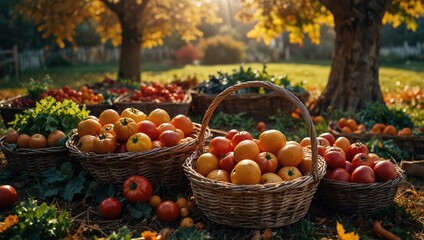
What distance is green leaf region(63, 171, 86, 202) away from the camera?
160 inches

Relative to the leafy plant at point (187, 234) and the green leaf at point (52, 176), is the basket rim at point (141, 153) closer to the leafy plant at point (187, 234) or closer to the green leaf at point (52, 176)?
the green leaf at point (52, 176)

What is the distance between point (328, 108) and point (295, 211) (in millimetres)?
5851

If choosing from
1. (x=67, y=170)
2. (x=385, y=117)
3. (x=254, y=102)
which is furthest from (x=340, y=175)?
(x=254, y=102)

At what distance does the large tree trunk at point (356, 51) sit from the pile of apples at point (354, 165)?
182 inches

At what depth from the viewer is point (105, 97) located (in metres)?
8.45

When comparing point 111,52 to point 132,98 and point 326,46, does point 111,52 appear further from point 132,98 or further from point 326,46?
point 132,98

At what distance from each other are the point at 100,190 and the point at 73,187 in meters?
0.28

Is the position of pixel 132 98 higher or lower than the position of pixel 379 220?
higher

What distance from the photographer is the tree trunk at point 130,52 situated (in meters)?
14.6

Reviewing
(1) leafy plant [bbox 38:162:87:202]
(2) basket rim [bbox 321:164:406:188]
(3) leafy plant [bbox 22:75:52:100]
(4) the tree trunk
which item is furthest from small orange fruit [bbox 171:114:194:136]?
(4) the tree trunk

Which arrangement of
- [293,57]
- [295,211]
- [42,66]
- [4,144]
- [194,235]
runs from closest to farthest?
[194,235] → [295,211] → [4,144] → [42,66] → [293,57]

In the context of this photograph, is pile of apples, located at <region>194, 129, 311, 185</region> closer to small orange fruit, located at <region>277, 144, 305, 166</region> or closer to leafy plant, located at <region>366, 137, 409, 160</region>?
small orange fruit, located at <region>277, 144, 305, 166</region>

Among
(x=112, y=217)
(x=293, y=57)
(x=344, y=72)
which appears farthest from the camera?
(x=293, y=57)

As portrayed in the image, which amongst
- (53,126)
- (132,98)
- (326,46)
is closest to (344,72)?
(132,98)
